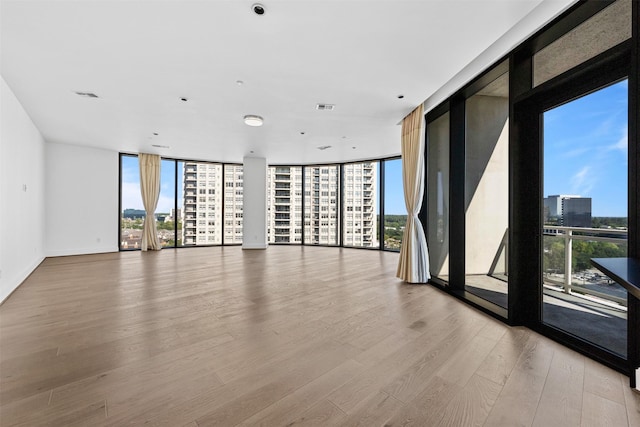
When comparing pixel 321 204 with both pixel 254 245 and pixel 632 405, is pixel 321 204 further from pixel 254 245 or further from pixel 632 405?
pixel 632 405

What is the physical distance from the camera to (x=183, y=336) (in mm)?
2289

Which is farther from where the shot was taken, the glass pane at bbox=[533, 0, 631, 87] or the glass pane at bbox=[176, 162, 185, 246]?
the glass pane at bbox=[176, 162, 185, 246]

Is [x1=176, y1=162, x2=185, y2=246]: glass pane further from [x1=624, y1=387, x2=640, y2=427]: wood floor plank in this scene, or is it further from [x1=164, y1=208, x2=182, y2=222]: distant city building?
[x1=624, y1=387, x2=640, y2=427]: wood floor plank

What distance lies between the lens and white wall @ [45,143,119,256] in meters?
6.26

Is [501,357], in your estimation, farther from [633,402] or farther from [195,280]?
[195,280]

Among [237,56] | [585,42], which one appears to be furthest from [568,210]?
[237,56]

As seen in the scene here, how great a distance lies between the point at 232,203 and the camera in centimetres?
859

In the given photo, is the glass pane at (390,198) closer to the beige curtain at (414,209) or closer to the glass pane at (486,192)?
the beige curtain at (414,209)

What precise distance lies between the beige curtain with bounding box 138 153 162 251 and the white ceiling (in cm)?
251

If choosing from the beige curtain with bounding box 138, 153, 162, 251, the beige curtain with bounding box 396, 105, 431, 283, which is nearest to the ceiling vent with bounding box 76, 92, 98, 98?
the beige curtain with bounding box 138, 153, 162, 251

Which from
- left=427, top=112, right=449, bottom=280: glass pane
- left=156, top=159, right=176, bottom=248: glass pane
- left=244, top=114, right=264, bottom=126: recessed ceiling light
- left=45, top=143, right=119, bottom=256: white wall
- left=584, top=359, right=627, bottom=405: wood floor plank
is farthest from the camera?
left=156, top=159, right=176, bottom=248: glass pane

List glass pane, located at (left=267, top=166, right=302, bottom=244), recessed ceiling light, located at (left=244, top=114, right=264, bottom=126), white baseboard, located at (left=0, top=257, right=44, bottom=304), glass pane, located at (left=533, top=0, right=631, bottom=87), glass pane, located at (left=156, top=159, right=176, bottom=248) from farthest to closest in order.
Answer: glass pane, located at (left=267, top=166, right=302, bottom=244) → glass pane, located at (left=156, top=159, right=176, bottom=248) → recessed ceiling light, located at (left=244, top=114, right=264, bottom=126) → white baseboard, located at (left=0, top=257, right=44, bottom=304) → glass pane, located at (left=533, top=0, right=631, bottom=87)

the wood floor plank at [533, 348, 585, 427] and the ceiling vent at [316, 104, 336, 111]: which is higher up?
the ceiling vent at [316, 104, 336, 111]

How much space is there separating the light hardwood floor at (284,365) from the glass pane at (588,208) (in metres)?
0.75
